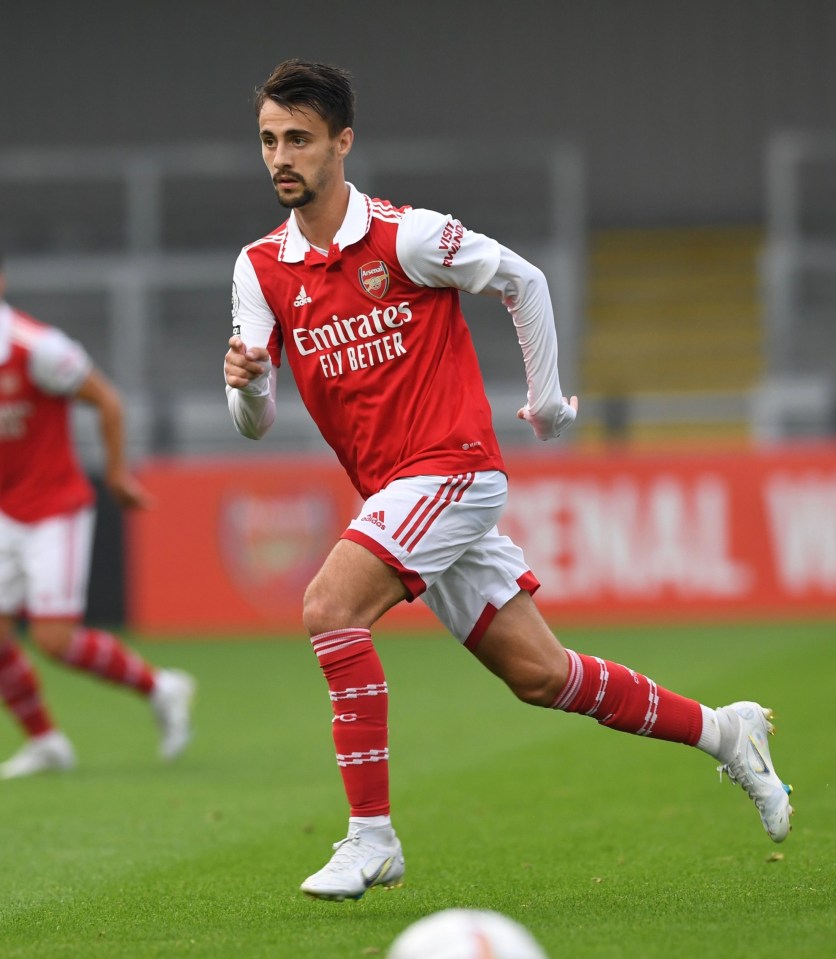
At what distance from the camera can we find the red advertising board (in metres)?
13.5

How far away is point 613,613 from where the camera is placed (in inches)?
535

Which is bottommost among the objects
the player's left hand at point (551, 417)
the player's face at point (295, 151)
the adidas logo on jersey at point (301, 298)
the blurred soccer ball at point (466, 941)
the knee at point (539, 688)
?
the blurred soccer ball at point (466, 941)

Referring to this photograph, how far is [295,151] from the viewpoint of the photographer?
4.65 meters

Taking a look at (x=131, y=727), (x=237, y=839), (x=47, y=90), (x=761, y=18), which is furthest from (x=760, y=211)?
(x=237, y=839)

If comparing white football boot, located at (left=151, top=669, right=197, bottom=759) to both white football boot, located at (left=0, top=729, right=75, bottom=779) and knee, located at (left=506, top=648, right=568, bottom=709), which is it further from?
knee, located at (left=506, top=648, right=568, bottom=709)

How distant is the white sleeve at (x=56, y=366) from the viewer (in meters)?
7.87

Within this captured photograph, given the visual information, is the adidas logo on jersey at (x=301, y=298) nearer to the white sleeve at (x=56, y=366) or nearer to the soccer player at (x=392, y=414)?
the soccer player at (x=392, y=414)

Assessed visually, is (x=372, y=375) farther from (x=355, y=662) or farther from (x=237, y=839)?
(x=237, y=839)

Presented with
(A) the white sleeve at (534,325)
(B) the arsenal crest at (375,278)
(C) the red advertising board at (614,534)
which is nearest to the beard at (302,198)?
(B) the arsenal crest at (375,278)

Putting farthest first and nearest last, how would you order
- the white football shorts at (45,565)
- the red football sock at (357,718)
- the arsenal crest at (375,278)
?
the white football shorts at (45,565) < the arsenal crest at (375,278) < the red football sock at (357,718)

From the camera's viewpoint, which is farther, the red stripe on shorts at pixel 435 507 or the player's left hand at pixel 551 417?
the player's left hand at pixel 551 417

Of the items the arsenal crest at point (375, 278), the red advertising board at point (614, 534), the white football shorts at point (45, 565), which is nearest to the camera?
the arsenal crest at point (375, 278)

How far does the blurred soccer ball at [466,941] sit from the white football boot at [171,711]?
503 centimetres

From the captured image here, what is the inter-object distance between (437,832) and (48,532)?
275 centimetres
